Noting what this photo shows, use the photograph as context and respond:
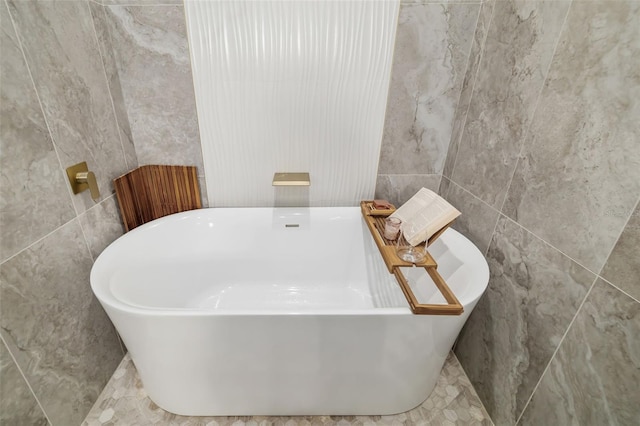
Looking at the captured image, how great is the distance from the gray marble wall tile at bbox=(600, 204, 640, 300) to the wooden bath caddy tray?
38cm

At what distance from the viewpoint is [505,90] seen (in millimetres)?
1070

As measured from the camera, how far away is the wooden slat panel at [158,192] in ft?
4.37

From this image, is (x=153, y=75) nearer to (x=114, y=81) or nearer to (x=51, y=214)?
(x=114, y=81)

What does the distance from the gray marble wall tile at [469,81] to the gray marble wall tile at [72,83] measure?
5.47 feet

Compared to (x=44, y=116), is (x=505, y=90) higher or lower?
higher

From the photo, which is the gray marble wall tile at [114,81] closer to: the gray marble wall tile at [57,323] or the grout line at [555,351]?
the gray marble wall tile at [57,323]

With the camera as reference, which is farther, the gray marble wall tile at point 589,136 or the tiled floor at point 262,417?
the tiled floor at point 262,417

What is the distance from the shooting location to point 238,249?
1498 millimetres

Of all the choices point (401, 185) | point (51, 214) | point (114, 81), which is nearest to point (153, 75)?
point (114, 81)

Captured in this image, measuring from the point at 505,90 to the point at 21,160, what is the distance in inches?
66.5

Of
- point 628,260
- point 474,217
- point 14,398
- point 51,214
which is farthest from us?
point 474,217

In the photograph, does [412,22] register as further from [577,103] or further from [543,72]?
[577,103]

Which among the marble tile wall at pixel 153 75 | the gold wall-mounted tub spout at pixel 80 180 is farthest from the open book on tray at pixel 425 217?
the gold wall-mounted tub spout at pixel 80 180

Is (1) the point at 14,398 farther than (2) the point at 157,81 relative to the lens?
No
